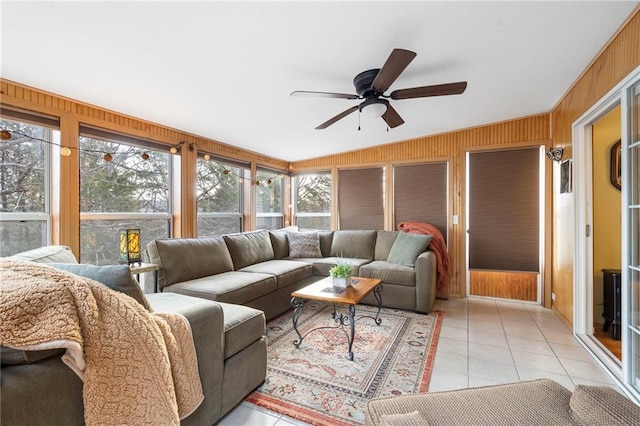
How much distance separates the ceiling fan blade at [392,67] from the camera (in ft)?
5.60

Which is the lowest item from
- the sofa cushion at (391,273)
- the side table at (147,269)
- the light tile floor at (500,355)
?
the light tile floor at (500,355)

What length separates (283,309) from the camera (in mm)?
3350

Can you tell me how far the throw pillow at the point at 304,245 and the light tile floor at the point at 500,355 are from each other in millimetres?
2059

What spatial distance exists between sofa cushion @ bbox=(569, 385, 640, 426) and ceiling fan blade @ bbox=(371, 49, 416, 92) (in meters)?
1.77

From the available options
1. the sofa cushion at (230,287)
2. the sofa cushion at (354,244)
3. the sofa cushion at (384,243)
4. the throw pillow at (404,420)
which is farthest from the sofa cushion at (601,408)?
the sofa cushion at (354,244)

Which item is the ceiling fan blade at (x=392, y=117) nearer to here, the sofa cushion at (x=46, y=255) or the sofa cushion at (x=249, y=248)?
the sofa cushion at (x=249, y=248)

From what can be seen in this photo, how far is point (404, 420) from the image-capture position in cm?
90

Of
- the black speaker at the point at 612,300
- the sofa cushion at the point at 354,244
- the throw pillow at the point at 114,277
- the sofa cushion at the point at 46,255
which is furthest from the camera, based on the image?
the sofa cushion at the point at 354,244

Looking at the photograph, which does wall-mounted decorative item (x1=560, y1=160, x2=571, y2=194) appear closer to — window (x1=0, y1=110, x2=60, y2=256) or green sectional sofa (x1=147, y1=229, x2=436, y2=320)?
green sectional sofa (x1=147, y1=229, x2=436, y2=320)

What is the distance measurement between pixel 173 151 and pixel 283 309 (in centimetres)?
232

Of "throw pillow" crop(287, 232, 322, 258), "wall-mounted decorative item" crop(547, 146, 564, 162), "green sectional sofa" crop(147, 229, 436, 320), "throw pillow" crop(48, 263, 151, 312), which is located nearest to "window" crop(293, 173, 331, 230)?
"green sectional sofa" crop(147, 229, 436, 320)

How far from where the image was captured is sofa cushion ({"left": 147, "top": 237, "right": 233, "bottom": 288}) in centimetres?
279

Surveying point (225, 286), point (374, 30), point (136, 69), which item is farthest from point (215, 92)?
point (225, 286)

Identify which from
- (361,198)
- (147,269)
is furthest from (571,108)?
(147,269)
